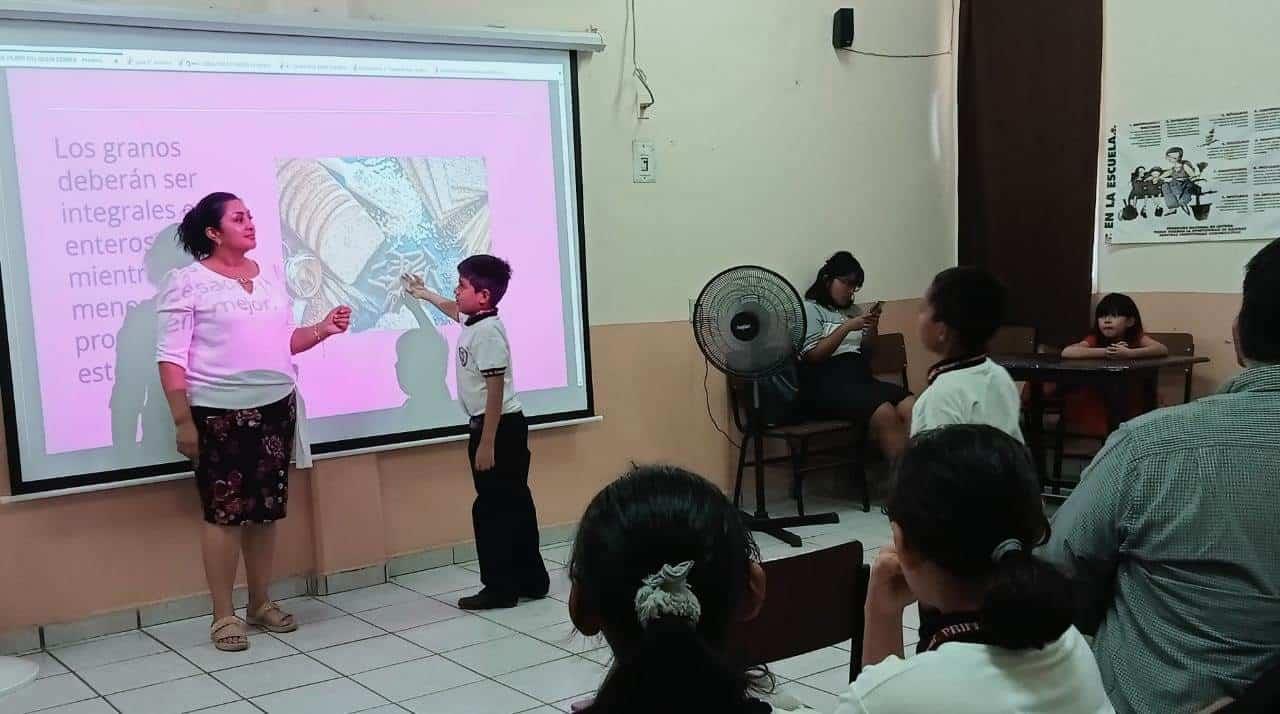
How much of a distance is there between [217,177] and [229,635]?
5.42ft

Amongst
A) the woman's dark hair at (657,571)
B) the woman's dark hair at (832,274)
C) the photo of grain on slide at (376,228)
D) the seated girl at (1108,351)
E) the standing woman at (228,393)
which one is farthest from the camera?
the woman's dark hair at (832,274)

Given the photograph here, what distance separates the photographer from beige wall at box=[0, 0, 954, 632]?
3.96 metres

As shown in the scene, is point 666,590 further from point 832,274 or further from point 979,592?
point 832,274

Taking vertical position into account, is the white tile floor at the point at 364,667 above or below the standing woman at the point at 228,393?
below

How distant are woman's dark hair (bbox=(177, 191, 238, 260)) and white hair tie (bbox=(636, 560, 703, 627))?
124 inches

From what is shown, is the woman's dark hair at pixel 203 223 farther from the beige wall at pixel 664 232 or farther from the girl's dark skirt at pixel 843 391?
the girl's dark skirt at pixel 843 391

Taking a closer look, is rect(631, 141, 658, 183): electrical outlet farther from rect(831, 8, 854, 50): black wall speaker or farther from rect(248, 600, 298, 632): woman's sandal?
rect(248, 600, 298, 632): woman's sandal

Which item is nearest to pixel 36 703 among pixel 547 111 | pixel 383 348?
pixel 383 348

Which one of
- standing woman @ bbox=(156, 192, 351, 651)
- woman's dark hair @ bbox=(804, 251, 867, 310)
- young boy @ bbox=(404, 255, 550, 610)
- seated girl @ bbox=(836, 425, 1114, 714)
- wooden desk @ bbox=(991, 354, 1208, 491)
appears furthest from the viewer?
woman's dark hair @ bbox=(804, 251, 867, 310)

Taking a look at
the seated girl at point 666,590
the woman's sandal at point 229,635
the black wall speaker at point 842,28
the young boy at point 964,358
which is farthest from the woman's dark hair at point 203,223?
the black wall speaker at point 842,28

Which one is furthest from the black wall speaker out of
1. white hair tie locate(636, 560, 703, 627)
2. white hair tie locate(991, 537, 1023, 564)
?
white hair tie locate(636, 560, 703, 627)

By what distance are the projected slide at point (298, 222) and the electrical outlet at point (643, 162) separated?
14.4 inches

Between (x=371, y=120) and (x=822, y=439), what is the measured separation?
2.86 meters

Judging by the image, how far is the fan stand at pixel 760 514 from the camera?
499 cm
